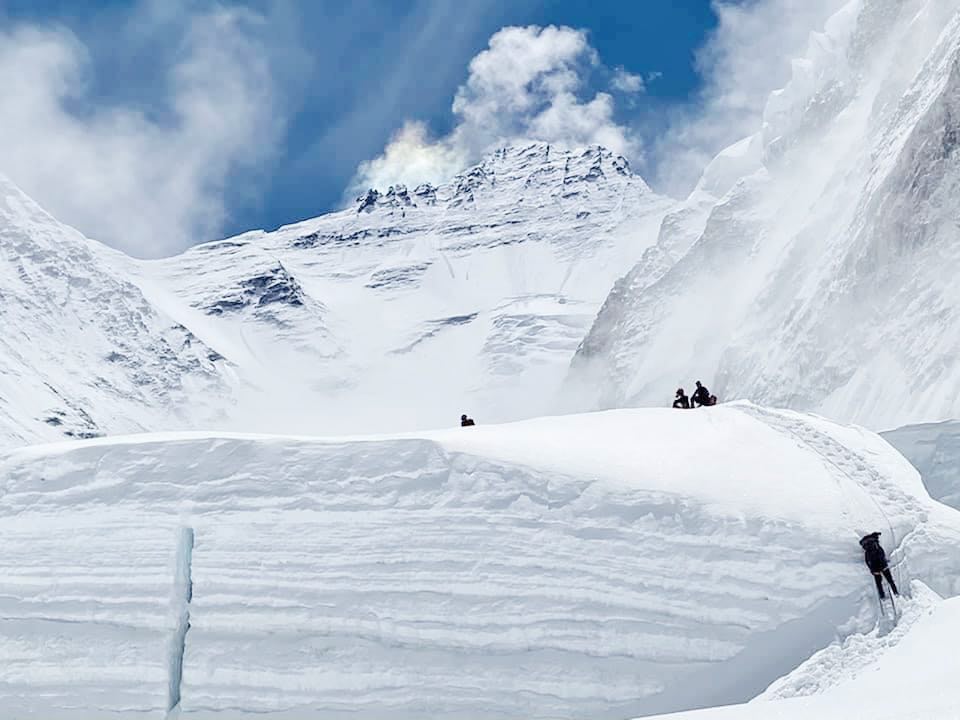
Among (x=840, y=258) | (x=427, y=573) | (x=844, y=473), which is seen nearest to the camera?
(x=427, y=573)

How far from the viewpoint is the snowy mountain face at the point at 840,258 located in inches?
2040

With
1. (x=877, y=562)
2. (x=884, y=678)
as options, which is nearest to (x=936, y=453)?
(x=877, y=562)

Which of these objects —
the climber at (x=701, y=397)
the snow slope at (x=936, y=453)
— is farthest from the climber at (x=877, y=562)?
the snow slope at (x=936, y=453)

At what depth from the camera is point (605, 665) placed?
15.4m

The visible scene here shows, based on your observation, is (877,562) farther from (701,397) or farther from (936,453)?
(936,453)

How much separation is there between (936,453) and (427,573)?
26.6 meters

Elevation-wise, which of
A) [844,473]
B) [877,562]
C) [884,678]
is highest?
[844,473]

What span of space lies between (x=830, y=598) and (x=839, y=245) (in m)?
53.6

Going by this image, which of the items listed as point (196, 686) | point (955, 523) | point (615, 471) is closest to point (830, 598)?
point (955, 523)

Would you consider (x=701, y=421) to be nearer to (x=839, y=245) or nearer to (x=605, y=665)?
(x=605, y=665)

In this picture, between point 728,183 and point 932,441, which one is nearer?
point 932,441

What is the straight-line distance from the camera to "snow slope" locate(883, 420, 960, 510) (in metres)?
33.3

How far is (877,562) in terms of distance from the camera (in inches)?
627

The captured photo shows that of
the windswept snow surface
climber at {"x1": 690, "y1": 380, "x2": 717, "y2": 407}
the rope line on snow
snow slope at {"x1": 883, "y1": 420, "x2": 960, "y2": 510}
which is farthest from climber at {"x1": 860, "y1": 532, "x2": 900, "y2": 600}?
snow slope at {"x1": 883, "y1": 420, "x2": 960, "y2": 510}
